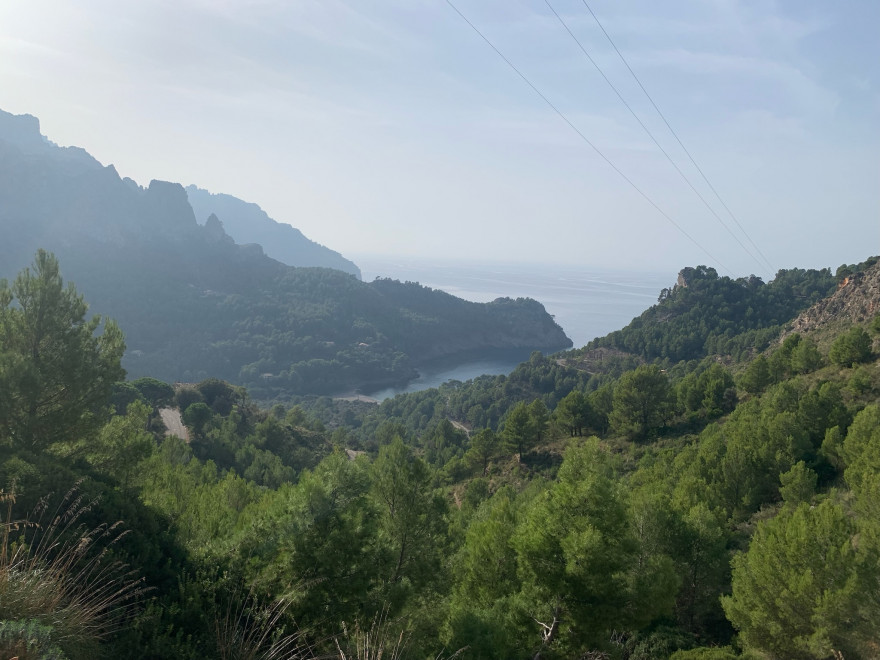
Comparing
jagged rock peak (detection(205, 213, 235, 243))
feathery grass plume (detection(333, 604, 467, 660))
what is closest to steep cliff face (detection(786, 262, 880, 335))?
feathery grass plume (detection(333, 604, 467, 660))

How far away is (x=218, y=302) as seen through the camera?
138 metres

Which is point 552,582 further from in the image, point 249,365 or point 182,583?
point 249,365

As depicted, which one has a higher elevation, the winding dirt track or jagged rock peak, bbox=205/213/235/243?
jagged rock peak, bbox=205/213/235/243

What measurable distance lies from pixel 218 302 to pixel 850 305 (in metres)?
134

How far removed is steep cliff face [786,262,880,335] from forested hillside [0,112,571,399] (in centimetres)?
8645

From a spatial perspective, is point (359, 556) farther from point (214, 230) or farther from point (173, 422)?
point (214, 230)

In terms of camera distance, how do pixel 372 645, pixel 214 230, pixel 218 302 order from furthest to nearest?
pixel 214 230 → pixel 218 302 → pixel 372 645

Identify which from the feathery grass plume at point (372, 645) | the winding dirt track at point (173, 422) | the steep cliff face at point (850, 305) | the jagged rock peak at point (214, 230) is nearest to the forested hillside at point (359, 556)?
the feathery grass plume at point (372, 645)

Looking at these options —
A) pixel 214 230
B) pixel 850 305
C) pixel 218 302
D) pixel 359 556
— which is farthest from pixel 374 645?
pixel 214 230

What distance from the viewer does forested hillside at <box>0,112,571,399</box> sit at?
118m

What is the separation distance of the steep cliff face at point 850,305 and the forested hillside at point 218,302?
86.5 metres

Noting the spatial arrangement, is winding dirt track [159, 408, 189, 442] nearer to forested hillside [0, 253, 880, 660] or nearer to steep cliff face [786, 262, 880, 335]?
forested hillside [0, 253, 880, 660]

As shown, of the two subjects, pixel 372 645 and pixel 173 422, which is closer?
pixel 372 645

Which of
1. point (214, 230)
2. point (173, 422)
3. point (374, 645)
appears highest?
point (214, 230)
